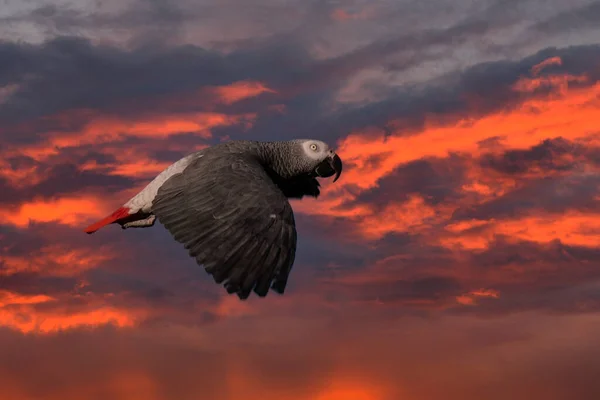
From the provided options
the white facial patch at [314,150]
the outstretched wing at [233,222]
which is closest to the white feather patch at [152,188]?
the outstretched wing at [233,222]

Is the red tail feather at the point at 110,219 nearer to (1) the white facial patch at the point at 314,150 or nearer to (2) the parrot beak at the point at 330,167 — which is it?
(1) the white facial patch at the point at 314,150

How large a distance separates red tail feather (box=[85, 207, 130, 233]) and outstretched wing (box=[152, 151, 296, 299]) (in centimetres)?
149

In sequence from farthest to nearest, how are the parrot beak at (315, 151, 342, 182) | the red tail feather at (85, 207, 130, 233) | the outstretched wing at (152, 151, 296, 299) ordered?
1. the parrot beak at (315, 151, 342, 182)
2. the red tail feather at (85, 207, 130, 233)
3. the outstretched wing at (152, 151, 296, 299)

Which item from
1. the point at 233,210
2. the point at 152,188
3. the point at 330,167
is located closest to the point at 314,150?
the point at 330,167

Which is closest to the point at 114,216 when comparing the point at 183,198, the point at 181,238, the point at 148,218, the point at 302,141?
the point at 148,218

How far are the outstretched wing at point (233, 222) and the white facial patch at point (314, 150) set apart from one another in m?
2.66

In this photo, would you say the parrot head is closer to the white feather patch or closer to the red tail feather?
the white feather patch

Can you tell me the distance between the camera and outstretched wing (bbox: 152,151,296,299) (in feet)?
38.1

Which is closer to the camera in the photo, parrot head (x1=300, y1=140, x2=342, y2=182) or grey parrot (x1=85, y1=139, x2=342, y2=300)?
grey parrot (x1=85, y1=139, x2=342, y2=300)

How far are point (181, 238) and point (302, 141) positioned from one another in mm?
5189

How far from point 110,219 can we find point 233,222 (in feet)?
13.6

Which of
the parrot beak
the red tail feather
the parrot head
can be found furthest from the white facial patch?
the red tail feather

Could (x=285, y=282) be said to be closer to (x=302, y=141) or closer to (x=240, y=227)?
(x=240, y=227)

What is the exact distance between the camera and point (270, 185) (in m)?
13.3
